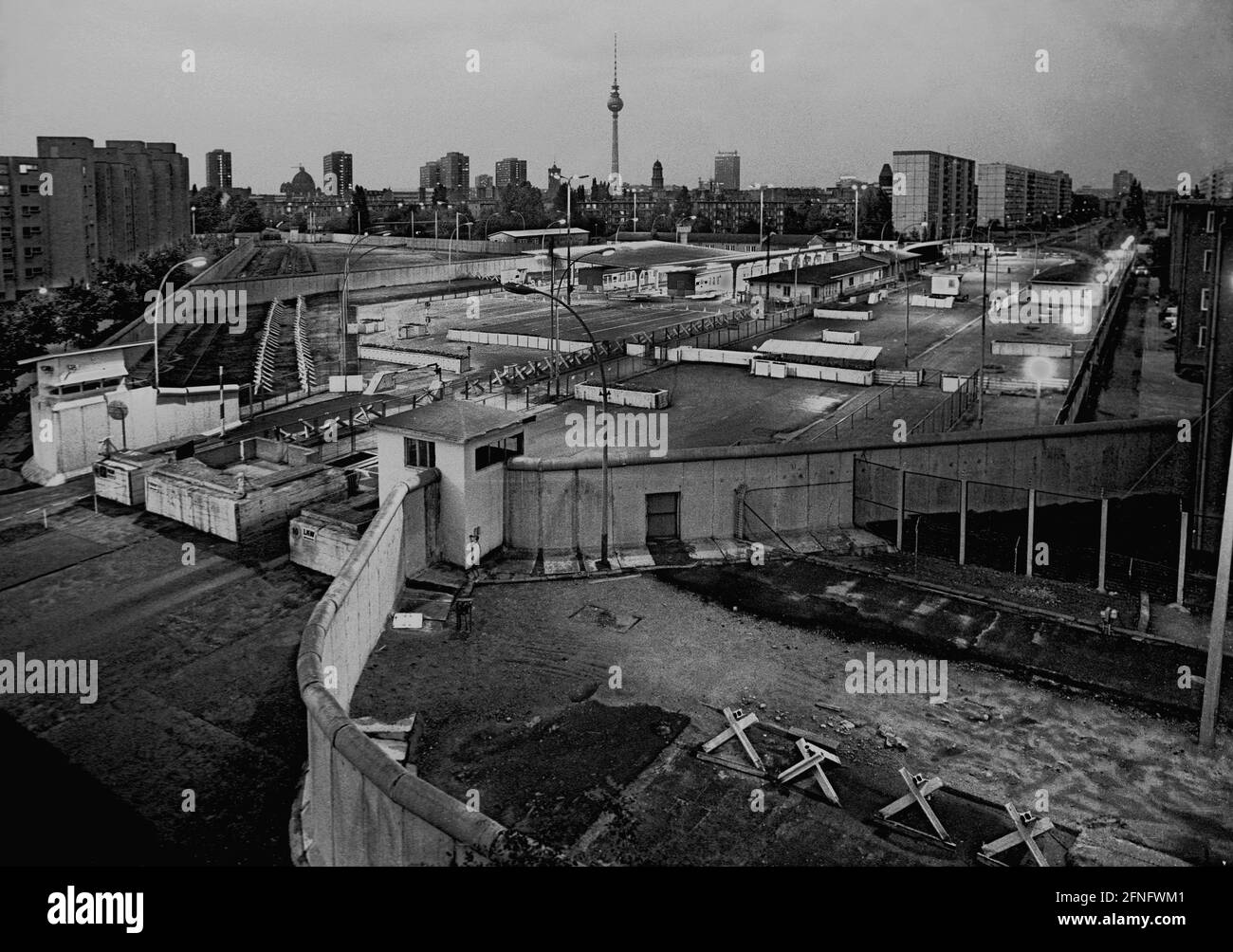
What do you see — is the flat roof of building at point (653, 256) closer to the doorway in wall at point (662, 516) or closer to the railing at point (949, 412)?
the railing at point (949, 412)

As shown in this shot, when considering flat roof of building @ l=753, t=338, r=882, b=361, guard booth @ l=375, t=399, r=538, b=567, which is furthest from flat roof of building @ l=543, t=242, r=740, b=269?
guard booth @ l=375, t=399, r=538, b=567

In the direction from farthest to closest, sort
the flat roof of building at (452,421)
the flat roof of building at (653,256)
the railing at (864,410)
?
the flat roof of building at (653,256), the railing at (864,410), the flat roof of building at (452,421)

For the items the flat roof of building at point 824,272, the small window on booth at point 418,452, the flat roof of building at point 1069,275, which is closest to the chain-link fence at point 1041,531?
the small window on booth at point 418,452

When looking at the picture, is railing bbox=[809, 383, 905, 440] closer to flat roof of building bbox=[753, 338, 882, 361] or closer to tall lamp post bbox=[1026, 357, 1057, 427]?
flat roof of building bbox=[753, 338, 882, 361]

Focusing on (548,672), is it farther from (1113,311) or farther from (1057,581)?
(1113,311)

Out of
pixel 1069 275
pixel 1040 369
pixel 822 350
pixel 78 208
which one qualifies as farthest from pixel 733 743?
pixel 1069 275
